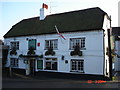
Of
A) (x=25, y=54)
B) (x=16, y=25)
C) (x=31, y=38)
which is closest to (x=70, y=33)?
(x=31, y=38)

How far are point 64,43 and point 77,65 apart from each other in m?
2.97

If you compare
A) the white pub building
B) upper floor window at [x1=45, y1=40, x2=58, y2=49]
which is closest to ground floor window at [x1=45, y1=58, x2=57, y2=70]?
the white pub building

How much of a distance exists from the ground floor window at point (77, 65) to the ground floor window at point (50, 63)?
2.40 metres

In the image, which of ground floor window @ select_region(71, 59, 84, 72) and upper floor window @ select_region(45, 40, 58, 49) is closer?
ground floor window @ select_region(71, 59, 84, 72)

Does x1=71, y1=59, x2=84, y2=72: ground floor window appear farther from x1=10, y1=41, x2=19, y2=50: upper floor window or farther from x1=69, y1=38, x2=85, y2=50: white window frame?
x1=10, y1=41, x2=19, y2=50: upper floor window

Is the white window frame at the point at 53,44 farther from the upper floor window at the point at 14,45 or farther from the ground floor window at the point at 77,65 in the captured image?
the upper floor window at the point at 14,45

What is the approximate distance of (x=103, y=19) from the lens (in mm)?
16375

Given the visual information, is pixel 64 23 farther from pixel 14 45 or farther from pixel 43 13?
pixel 14 45

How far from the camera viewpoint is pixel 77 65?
55.8 ft

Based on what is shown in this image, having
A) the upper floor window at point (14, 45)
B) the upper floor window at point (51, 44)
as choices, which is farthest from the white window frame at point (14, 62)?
the upper floor window at point (51, 44)

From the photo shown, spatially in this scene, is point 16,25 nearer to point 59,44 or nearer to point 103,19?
point 59,44

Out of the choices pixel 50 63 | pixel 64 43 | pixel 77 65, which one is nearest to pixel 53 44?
pixel 64 43

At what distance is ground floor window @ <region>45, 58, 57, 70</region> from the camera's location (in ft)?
60.9

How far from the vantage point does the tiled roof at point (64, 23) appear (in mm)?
17031
